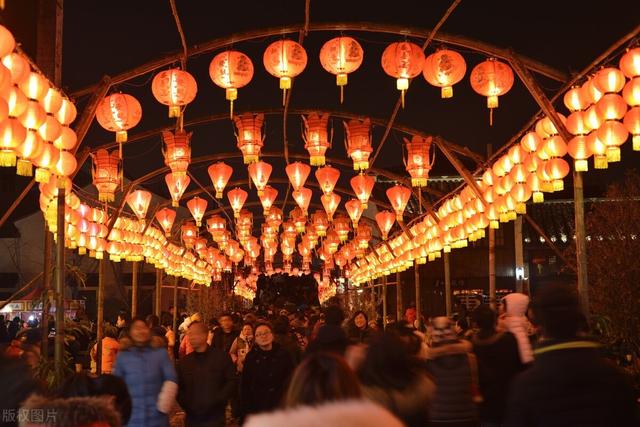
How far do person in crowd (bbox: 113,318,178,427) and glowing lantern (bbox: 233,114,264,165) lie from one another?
348 inches

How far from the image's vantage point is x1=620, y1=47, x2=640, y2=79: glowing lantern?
1017cm

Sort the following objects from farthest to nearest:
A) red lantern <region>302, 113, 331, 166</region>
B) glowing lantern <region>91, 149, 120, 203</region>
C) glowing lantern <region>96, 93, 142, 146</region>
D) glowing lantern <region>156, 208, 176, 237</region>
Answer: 1. glowing lantern <region>156, 208, 176, 237</region>
2. glowing lantern <region>91, 149, 120, 203</region>
3. red lantern <region>302, 113, 331, 166</region>
4. glowing lantern <region>96, 93, 142, 146</region>

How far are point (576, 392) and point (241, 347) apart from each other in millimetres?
9165

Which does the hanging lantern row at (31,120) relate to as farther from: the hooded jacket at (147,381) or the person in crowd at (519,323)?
the person in crowd at (519,323)

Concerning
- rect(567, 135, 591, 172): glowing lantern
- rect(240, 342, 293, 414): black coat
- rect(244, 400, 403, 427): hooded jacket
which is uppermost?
rect(567, 135, 591, 172): glowing lantern

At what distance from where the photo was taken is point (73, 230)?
61.9 feet

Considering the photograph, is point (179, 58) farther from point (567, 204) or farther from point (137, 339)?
point (567, 204)

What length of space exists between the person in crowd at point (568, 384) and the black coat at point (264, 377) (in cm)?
498

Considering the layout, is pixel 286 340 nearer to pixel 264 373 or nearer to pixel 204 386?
pixel 264 373

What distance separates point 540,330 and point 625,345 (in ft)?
39.6

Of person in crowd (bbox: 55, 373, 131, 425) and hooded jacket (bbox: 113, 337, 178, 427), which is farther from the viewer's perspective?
hooded jacket (bbox: 113, 337, 178, 427)

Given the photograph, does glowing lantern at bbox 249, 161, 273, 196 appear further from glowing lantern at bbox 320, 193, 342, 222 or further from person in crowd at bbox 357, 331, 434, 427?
person in crowd at bbox 357, 331, 434, 427

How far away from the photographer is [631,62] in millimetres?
10211

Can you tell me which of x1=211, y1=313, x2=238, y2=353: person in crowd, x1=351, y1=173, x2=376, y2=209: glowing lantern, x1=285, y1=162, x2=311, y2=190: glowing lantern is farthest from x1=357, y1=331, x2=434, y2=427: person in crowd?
x1=351, y1=173, x2=376, y2=209: glowing lantern
